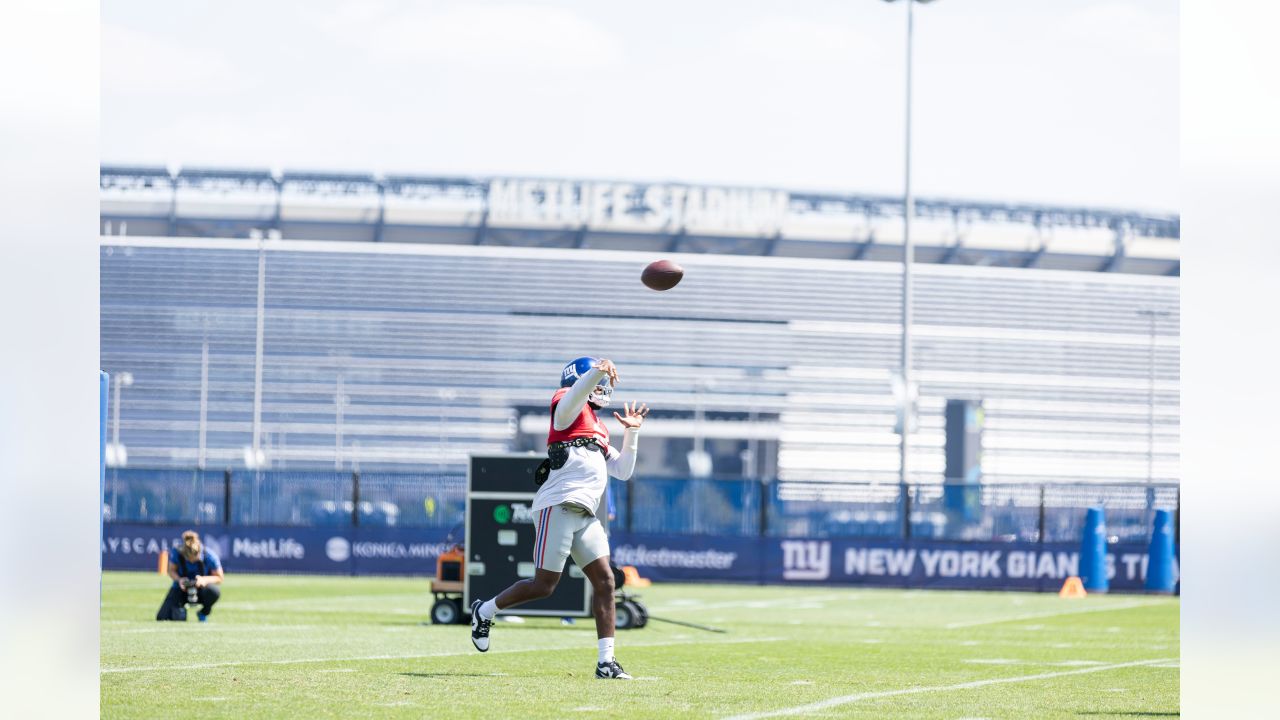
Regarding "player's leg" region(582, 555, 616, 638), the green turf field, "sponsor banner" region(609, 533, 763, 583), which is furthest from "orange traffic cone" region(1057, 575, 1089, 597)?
"player's leg" region(582, 555, 616, 638)

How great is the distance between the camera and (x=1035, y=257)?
106438 millimetres

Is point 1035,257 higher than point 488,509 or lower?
higher

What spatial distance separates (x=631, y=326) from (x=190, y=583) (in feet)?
264

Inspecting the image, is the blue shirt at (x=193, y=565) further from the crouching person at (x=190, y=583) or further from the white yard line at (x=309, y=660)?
the white yard line at (x=309, y=660)

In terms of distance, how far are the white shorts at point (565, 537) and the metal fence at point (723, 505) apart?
19.8m

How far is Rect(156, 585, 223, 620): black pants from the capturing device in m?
16.7

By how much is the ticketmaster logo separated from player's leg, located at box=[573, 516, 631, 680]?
2044cm

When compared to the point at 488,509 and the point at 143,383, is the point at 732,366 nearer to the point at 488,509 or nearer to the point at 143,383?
the point at 143,383

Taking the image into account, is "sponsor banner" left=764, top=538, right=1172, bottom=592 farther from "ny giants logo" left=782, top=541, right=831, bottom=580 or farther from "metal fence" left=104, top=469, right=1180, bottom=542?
"metal fence" left=104, top=469, right=1180, bottom=542

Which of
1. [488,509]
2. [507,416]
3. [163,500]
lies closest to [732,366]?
[507,416]

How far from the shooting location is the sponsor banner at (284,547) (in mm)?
30750

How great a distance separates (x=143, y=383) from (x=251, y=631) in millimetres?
80287

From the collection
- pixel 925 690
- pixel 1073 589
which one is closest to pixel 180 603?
pixel 925 690

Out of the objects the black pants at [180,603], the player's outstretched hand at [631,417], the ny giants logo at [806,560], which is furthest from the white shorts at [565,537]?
the ny giants logo at [806,560]
